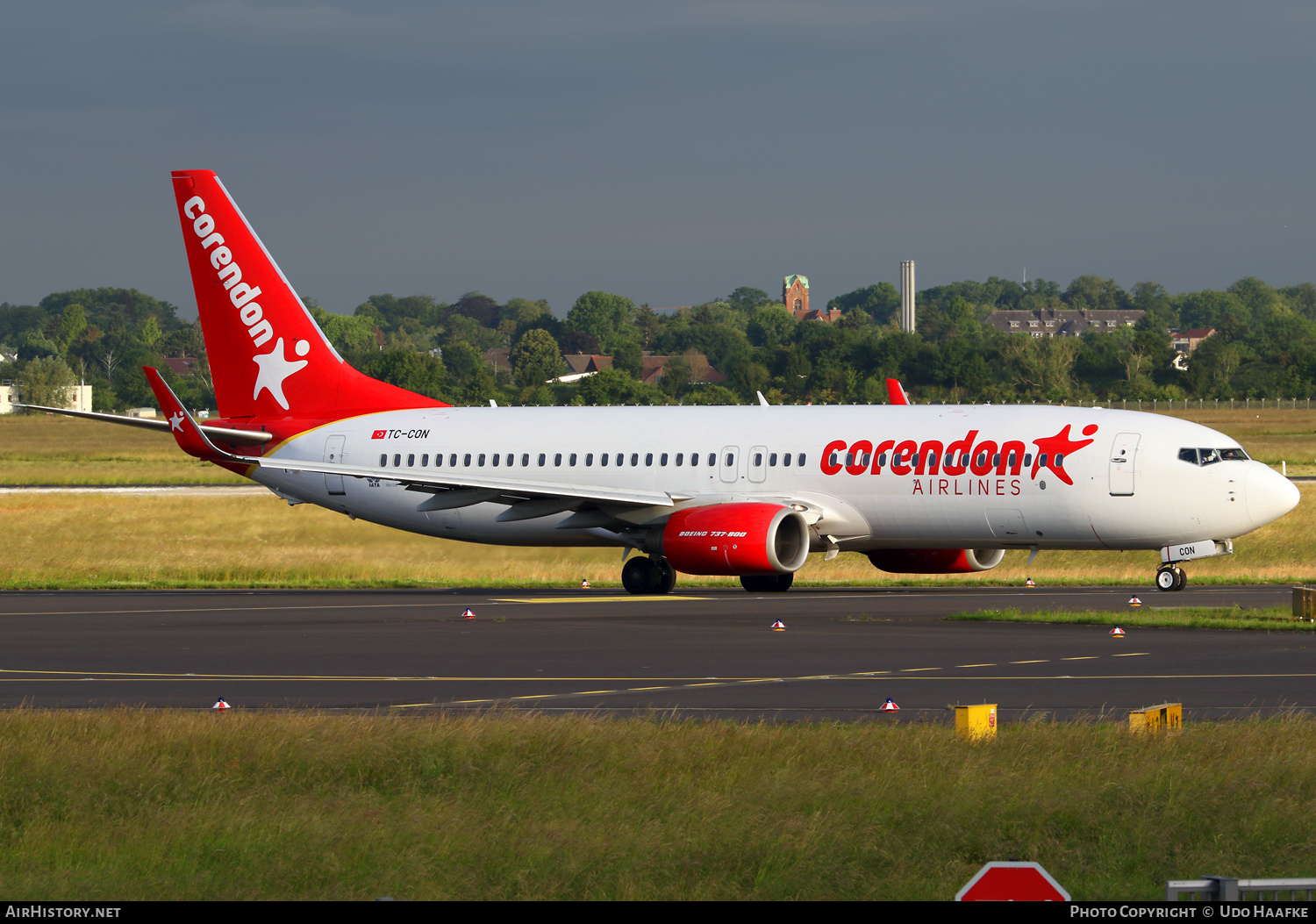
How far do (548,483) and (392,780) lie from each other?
2815 centimetres

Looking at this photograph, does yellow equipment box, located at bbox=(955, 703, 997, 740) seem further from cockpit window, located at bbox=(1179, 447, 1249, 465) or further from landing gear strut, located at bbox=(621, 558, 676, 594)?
landing gear strut, located at bbox=(621, 558, 676, 594)

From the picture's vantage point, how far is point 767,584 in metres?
41.9

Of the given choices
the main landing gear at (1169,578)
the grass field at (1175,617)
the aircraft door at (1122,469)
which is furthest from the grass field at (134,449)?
the grass field at (1175,617)

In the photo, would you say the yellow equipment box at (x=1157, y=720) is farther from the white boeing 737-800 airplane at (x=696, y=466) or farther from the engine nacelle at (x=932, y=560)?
the engine nacelle at (x=932, y=560)

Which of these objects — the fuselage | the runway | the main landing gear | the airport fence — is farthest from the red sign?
the main landing gear

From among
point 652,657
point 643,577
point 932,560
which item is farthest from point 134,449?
point 652,657

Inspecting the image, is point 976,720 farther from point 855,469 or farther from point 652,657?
point 855,469

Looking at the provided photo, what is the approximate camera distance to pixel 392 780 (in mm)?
14867

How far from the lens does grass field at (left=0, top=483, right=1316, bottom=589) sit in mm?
46406

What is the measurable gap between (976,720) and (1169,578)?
22.5 metres

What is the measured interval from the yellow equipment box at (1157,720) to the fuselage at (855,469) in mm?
19527

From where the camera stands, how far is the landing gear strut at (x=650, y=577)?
4056 cm

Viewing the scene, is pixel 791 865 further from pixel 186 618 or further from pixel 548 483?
pixel 548 483

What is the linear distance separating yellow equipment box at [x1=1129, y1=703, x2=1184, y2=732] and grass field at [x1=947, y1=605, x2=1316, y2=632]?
12766mm
